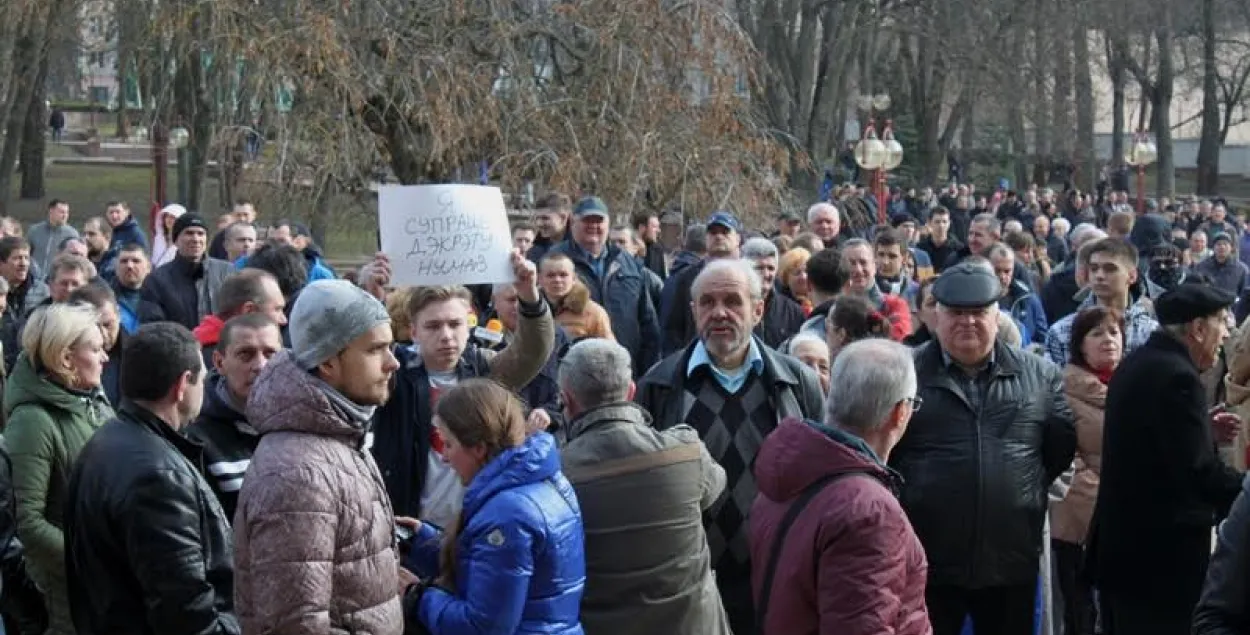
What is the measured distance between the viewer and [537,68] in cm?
1748

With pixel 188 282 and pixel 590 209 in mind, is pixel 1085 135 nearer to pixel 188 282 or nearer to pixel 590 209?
pixel 590 209

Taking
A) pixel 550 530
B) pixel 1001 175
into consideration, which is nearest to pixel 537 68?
pixel 550 530

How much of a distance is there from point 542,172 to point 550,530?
1216 centimetres

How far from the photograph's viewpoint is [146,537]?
4281 mm

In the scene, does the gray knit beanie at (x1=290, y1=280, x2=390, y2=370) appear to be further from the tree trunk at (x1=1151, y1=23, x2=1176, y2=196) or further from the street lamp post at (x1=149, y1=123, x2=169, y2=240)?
the tree trunk at (x1=1151, y1=23, x2=1176, y2=196)

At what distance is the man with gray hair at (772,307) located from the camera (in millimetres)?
9258

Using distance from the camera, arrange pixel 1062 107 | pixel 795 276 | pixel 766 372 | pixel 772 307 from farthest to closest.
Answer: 1. pixel 1062 107
2. pixel 795 276
3. pixel 772 307
4. pixel 766 372

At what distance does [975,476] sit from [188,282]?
5.38 m

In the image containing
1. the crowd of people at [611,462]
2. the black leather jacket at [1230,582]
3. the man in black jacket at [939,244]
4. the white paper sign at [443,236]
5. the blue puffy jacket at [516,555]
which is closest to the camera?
the black leather jacket at [1230,582]

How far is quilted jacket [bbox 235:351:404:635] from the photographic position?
3.79m

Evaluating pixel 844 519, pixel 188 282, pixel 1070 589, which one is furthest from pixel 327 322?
pixel 188 282

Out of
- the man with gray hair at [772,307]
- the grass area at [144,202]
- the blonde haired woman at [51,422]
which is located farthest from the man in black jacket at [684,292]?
the grass area at [144,202]

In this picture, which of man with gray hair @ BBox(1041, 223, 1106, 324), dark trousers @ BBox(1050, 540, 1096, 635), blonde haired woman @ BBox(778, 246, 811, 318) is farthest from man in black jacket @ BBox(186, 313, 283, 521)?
man with gray hair @ BBox(1041, 223, 1106, 324)

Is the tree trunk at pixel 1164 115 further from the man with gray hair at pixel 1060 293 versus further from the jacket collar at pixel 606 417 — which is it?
the jacket collar at pixel 606 417
